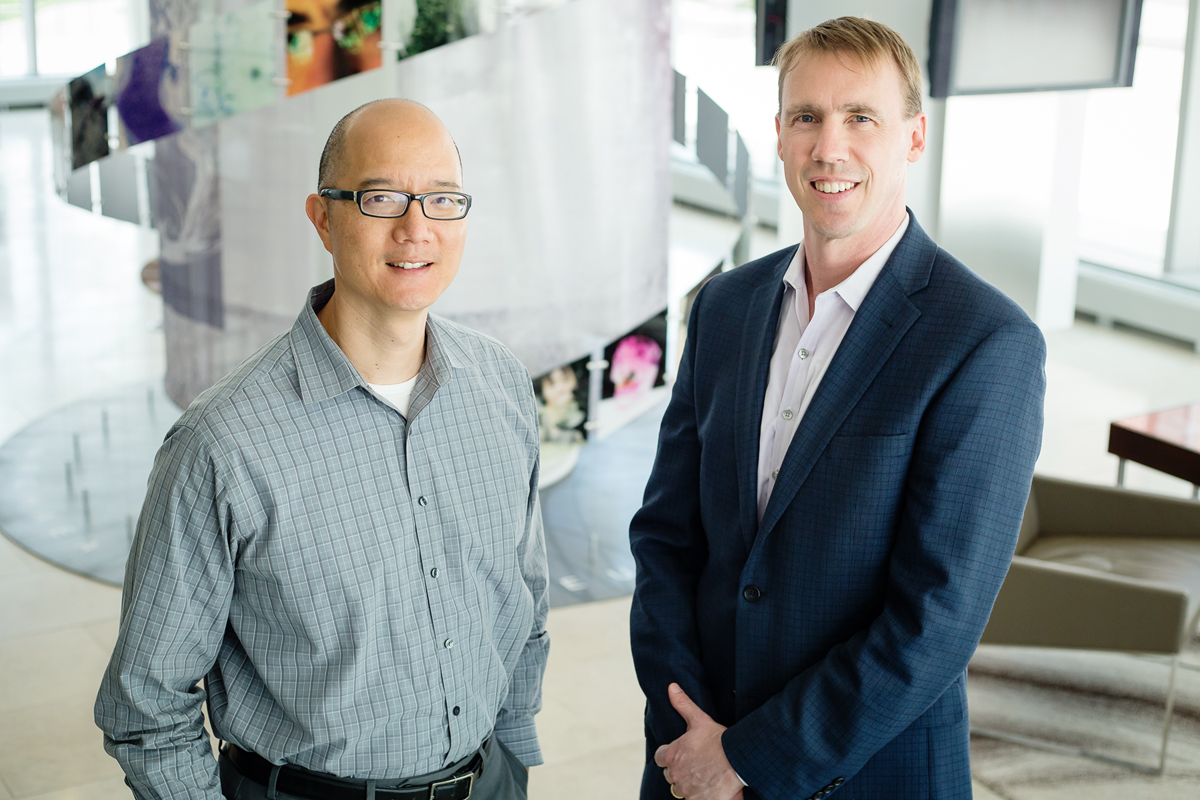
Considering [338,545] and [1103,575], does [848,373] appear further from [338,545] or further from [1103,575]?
[1103,575]

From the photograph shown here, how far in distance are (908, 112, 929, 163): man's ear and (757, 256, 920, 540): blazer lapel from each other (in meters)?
0.19

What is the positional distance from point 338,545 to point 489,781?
52 centimetres

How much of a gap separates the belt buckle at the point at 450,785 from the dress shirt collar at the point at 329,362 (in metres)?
0.59

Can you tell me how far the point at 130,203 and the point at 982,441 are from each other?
15.7 feet

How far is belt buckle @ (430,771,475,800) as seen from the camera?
185 cm

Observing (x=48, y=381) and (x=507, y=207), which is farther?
(x=48, y=381)

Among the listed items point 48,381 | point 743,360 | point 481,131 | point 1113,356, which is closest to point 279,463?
point 743,360

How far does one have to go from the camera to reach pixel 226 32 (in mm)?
4742

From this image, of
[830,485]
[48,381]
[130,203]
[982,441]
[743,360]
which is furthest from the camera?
[48,381]

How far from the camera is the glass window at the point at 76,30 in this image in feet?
62.2

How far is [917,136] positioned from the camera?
184 cm

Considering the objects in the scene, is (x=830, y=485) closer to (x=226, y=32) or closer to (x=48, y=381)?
(x=226, y=32)

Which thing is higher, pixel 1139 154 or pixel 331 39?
pixel 331 39

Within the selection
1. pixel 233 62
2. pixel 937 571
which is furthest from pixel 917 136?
pixel 233 62
